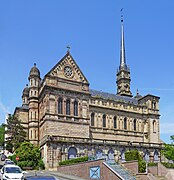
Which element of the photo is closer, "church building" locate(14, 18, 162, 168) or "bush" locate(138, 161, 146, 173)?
"bush" locate(138, 161, 146, 173)

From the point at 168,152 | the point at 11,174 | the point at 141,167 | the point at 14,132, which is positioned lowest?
the point at 168,152

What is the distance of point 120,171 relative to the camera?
1335 inches

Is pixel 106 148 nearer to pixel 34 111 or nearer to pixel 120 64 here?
pixel 34 111

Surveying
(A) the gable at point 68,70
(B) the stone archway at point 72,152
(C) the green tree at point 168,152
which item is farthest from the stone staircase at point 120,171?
(C) the green tree at point 168,152

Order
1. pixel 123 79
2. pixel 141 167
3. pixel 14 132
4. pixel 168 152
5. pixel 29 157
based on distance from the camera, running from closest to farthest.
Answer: pixel 141 167 < pixel 29 157 < pixel 14 132 < pixel 168 152 < pixel 123 79

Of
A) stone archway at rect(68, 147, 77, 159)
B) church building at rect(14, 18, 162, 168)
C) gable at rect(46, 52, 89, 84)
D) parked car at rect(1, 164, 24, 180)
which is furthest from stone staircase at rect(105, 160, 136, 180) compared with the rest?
gable at rect(46, 52, 89, 84)

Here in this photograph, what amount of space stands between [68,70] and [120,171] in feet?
117

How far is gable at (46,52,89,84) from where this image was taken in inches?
2549

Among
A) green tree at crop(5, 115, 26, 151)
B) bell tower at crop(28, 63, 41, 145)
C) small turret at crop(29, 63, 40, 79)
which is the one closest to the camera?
green tree at crop(5, 115, 26, 151)

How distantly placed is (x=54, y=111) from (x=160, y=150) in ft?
90.3

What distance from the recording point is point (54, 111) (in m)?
61.6

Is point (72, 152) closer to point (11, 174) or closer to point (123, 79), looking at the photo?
point (11, 174)

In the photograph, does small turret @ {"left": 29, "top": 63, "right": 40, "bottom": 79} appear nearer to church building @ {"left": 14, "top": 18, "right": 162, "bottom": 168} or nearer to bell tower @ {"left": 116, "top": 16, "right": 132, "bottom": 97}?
church building @ {"left": 14, "top": 18, "right": 162, "bottom": 168}

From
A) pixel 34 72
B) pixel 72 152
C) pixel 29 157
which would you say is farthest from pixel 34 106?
pixel 29 157
